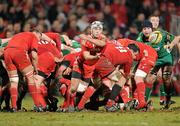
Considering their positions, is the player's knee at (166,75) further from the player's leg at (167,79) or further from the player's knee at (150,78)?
the player's knee at (150,78)

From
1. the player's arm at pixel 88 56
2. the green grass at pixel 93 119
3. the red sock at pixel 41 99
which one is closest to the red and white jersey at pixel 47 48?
the red sock at pixel 41 99

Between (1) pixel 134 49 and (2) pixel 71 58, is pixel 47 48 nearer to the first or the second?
(2) pixel 71 58

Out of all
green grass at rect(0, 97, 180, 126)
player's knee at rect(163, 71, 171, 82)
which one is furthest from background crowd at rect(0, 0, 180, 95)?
green grass at rect(0, 97, 180, 126)

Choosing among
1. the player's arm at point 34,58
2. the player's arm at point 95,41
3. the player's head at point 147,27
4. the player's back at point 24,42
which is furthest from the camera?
the player's head at point 147,27

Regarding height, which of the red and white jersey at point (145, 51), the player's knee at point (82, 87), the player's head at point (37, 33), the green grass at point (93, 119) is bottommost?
the green grass at point (93, 119)

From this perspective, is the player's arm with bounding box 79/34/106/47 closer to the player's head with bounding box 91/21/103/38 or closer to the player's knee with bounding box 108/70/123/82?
the player's head with bounding box 91/21/103/38

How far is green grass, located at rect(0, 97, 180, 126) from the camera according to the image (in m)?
13.8

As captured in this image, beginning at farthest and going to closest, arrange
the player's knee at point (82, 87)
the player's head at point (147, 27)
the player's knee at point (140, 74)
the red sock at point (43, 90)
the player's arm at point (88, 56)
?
the player's head at point (147, 27) < the player's knee at point (140, 74) < the red sock at point (43, 90) < the player's knee at point (82, 87) < the player's arm at point (88, 56)

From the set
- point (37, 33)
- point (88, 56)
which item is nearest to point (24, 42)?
point (37, 33)

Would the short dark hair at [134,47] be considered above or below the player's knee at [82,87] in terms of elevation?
above

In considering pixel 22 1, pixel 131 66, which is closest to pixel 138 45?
pixel 131 66

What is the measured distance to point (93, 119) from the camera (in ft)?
47.9

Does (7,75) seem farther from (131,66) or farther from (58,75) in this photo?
(131,66)

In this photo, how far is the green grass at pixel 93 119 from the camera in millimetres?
13845
